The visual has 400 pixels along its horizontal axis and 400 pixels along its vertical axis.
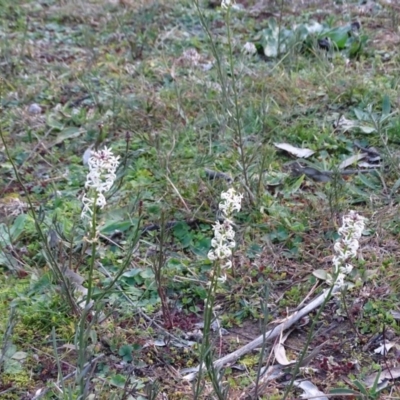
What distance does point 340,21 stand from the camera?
4.57 m

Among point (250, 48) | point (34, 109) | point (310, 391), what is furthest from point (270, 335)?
point (250, 48)

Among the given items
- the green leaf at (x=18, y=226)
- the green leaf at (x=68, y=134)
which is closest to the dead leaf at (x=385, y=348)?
the green leaf at (x=18, y=226)

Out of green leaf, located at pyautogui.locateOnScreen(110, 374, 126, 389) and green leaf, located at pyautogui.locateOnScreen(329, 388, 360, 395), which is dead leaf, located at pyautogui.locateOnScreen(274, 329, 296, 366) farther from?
green leaf, located at pyautogui.locateOnScreen(110, 374, 126, 389)

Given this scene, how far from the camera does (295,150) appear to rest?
327cm

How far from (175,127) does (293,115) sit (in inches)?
23.0

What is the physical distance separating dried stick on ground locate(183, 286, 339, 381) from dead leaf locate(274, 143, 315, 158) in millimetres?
958


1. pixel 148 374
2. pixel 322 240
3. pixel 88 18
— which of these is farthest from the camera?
pixel 88 18

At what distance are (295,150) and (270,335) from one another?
123cm

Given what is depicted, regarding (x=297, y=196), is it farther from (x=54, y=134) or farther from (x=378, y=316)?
(x=54, y=134)

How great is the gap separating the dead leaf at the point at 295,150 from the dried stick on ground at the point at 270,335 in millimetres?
958

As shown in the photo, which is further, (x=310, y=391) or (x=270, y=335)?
(x=270, y=335)

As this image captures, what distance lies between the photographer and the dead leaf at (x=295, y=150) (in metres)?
3.24

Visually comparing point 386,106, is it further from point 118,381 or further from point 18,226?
point 118,381

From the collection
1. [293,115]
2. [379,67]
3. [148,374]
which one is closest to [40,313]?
[148,374]
